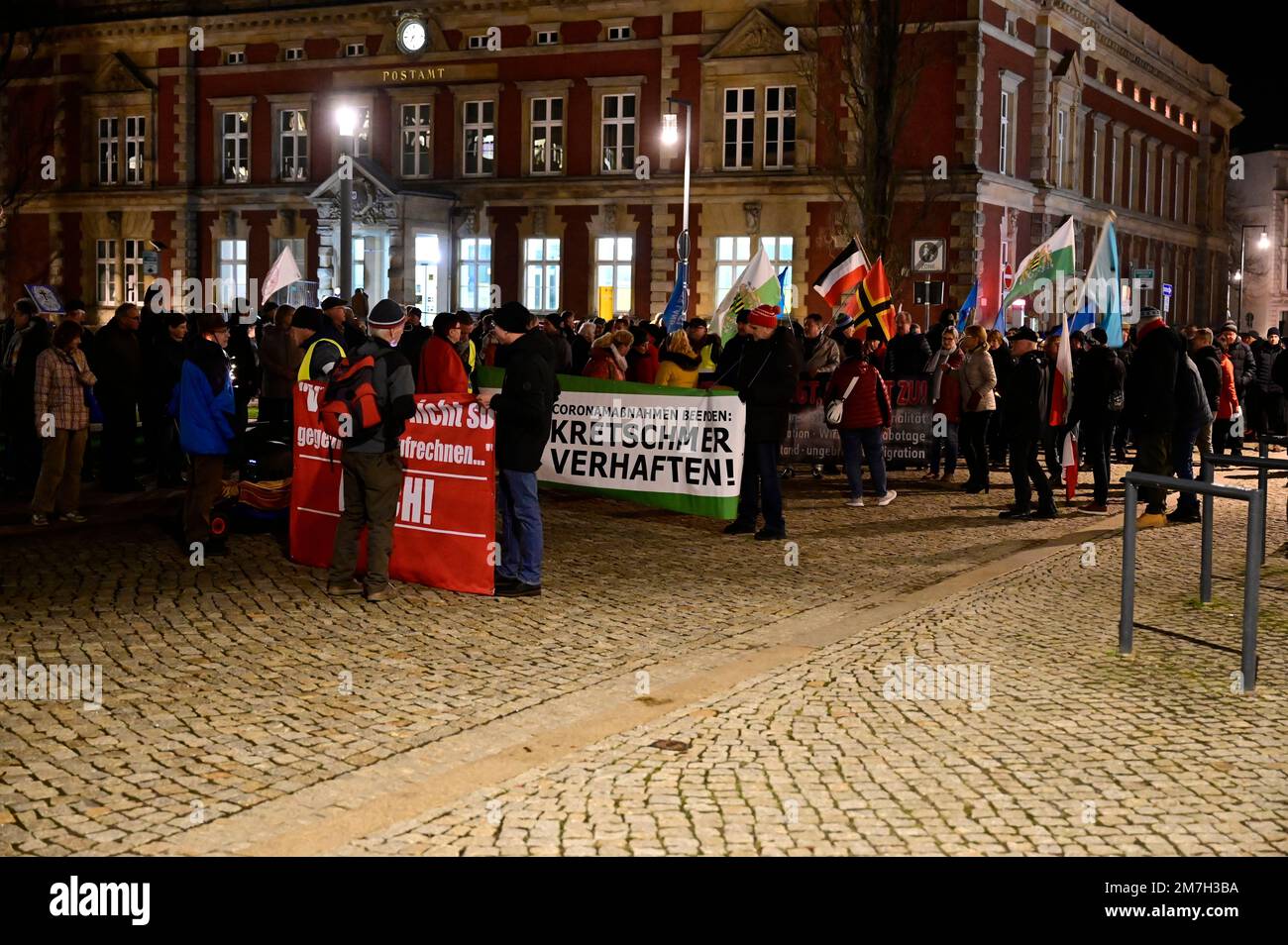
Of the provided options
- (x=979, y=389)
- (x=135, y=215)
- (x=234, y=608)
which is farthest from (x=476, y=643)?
(x=135, y=215)

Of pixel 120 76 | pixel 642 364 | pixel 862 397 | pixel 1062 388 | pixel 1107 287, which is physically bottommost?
pixel 862 397

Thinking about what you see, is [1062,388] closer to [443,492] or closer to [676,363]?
[676,363]

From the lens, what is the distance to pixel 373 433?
10.7 meters

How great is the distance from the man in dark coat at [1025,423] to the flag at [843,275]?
5.73 metres

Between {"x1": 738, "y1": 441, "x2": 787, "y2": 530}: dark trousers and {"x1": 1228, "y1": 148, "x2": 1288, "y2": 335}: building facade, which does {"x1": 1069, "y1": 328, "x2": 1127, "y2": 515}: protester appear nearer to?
{"x1": 738, "y1": 441, "x2": 787, "y2": 530}: dark trousers

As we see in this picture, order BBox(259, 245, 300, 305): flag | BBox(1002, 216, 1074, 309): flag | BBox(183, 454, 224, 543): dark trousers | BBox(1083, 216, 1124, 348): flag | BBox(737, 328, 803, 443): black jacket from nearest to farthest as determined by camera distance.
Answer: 1. BBox(183, 454, 224, 543): dark trousers
2. BBox(737, 328, 803, 443): black jacket
3. BBox(1083, 216, 1124, 348): flag
4. BBox(1002, 216, 1074, 309): flag
5. BBox(259, 245, 300, 305): flag

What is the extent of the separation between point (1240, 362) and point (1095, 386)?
10.5 m

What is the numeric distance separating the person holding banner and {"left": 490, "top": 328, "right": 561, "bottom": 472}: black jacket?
2.30ft

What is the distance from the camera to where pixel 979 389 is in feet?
61.3

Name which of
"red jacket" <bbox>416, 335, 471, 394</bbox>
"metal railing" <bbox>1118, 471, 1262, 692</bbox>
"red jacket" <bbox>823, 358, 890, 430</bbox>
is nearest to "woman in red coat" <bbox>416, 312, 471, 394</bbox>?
"red jacket" <bbox>416, 335, 471, 394</bbox>

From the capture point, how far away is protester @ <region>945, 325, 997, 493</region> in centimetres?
1866

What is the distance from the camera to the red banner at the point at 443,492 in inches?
437

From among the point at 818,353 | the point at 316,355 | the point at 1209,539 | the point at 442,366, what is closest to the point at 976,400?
the point at 818,353

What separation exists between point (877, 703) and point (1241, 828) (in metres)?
2.40
